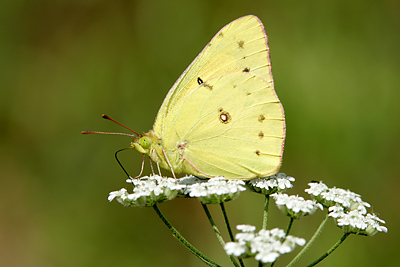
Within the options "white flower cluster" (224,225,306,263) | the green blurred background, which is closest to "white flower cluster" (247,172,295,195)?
"white flower cluster" (224,225,306,263)

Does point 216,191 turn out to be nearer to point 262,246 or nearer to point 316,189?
point 262,246

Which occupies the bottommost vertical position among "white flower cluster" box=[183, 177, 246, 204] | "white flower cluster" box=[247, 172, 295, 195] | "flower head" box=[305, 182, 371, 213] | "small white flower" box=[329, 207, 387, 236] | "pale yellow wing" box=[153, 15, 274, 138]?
"small white flower" box=[329, 207, 387, 236]

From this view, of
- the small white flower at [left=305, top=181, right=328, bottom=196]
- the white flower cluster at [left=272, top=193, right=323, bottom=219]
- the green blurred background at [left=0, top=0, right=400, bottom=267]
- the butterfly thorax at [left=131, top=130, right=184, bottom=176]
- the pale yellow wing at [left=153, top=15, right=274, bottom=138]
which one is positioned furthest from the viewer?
the green blurred background at [left=0, top=0, right=400, bottom=267]

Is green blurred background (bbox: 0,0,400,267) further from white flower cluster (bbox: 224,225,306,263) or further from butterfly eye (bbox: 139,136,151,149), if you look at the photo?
white flower cluster (bbox: 224,225,306,263)

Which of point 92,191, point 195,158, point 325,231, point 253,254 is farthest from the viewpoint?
point 92,191

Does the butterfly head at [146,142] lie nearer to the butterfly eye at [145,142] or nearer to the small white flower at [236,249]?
the butterfly eye at [145,142]

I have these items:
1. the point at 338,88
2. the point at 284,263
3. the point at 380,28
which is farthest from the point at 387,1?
the point at 284,263

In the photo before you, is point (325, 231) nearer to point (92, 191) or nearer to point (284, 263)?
point (284, 263)
